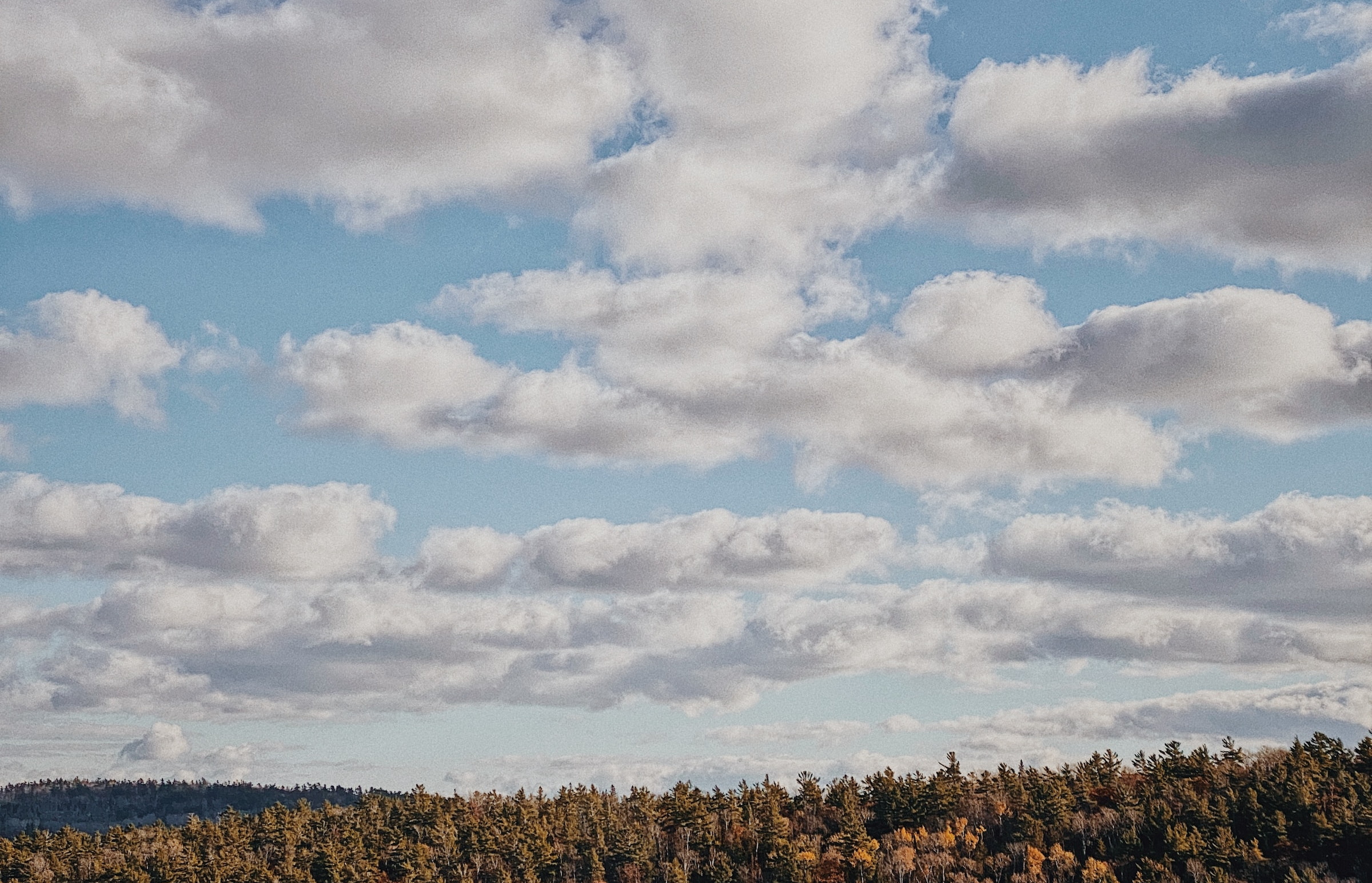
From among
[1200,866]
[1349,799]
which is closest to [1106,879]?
[1200,866]

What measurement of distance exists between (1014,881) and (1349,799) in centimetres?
5511

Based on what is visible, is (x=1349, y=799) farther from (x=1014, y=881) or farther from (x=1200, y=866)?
(x=1014, y=881)

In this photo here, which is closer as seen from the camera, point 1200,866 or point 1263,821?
point 1200,866

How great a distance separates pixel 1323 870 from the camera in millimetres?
187625

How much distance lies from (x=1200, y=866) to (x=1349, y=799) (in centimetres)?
3550

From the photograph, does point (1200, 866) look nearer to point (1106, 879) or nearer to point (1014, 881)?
point (1106, 879)

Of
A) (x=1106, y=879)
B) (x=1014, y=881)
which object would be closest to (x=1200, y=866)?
(x=1106, y=879)

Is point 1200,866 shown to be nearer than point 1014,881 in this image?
Yes

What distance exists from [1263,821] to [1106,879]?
2803 cm

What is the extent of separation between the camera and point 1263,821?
639ft

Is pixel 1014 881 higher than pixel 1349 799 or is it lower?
lower

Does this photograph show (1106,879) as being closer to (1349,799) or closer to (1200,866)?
(1200,866)

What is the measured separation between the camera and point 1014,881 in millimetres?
199000

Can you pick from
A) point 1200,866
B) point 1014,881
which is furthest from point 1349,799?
point 1014,881
